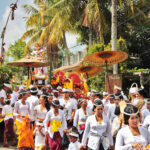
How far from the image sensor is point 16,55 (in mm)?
36500

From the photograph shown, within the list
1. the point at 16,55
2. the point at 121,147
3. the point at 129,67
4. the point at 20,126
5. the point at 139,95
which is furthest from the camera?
the point at 16,55

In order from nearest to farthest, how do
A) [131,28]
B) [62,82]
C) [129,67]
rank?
[62,82]
[129,67]
[131,28]

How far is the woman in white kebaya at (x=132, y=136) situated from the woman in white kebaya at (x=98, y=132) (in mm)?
1246

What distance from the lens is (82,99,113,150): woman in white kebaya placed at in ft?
15.0

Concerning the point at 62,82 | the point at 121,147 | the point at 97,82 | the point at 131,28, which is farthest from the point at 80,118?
the point at 131,28

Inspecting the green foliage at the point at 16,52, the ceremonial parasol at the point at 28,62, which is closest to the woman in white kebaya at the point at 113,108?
the ceremonial parasol at the point at 28,62

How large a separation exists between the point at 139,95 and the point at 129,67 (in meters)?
9.94

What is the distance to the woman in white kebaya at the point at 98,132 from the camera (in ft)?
15.0

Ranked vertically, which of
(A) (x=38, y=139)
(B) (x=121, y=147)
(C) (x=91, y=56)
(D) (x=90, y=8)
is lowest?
(A) (x=38, y=139)

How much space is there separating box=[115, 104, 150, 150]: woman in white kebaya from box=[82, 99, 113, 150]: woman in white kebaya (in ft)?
4.09

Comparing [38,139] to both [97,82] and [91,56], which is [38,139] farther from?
[97,82]

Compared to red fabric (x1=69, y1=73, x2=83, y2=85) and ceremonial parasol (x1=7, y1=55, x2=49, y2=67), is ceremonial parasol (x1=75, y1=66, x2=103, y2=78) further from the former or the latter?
ceremonial parasol (x1=7, y1=55, x2=49, y2=67)

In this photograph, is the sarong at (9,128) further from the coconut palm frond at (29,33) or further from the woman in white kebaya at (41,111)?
the coconut palm frond at (29,33)

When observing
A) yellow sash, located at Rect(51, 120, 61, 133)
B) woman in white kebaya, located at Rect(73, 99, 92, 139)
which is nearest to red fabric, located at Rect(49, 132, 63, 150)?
yellow sash, located at Rect(51, 120, 61, 133)
